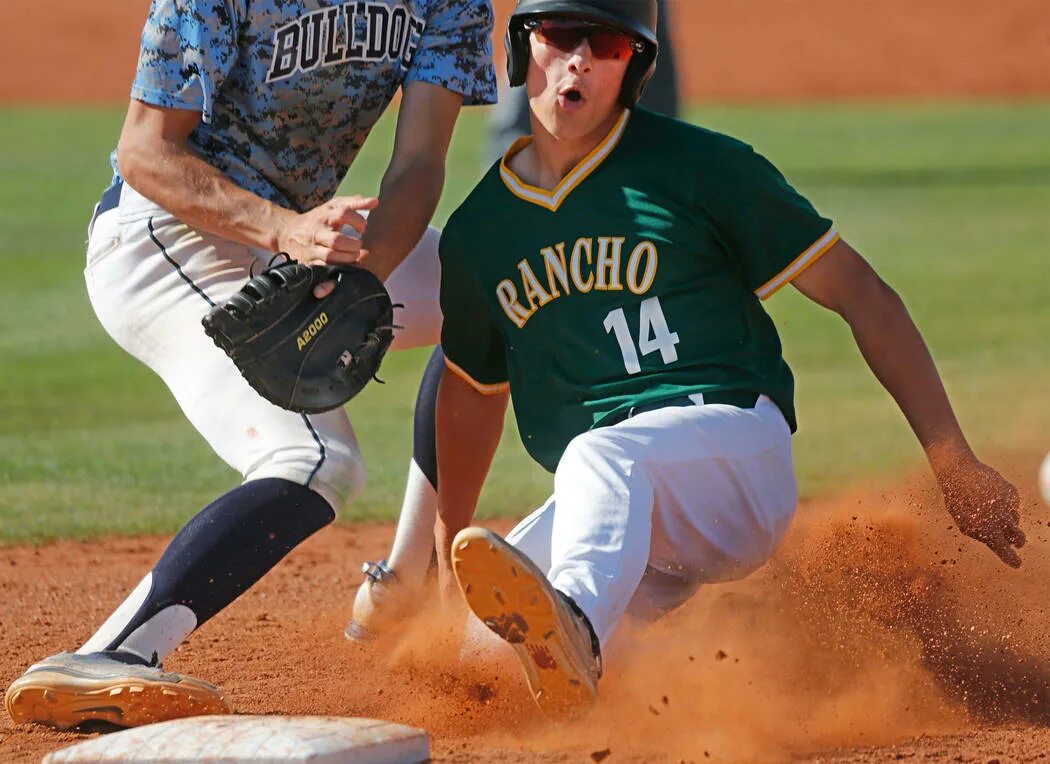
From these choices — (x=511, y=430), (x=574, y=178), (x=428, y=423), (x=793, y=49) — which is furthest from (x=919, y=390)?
(x=793, y=49)

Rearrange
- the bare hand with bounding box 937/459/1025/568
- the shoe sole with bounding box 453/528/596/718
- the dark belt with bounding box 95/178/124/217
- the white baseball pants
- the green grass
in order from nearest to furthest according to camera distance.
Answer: the shoe sole with bounding box 453/528/596/718, the white baseball pants, the bare hand with bounding box 937/459/1025/568, the dark belt with bounding box 95/178/124/217, the green grass

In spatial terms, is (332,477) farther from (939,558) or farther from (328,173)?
(939,558)

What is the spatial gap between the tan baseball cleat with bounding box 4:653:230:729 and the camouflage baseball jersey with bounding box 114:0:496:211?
1.08 meters

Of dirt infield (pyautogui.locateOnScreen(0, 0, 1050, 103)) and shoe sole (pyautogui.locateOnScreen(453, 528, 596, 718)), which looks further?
dirt infield (pyautogui.locateOnScreen(0, 0, 1050, 103))

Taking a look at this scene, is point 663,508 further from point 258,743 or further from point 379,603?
point 379,603

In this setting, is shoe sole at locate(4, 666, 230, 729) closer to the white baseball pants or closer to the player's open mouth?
the white baseball pants

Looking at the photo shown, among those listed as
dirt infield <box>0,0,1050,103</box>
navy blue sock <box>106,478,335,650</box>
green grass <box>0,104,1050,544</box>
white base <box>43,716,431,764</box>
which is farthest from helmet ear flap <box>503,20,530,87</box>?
dirt infield <box>0,0,1050,103</box>

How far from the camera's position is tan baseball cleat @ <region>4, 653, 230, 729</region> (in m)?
2.87

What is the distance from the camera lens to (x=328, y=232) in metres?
3.01

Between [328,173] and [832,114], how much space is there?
18.4 meters

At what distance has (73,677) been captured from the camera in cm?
291

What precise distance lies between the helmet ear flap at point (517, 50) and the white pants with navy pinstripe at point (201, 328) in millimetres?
600

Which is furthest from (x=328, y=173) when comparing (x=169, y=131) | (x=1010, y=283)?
(x=1010, y=283)

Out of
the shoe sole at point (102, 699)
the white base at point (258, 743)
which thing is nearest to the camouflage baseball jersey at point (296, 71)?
the shoe sole at point (102, 699)
